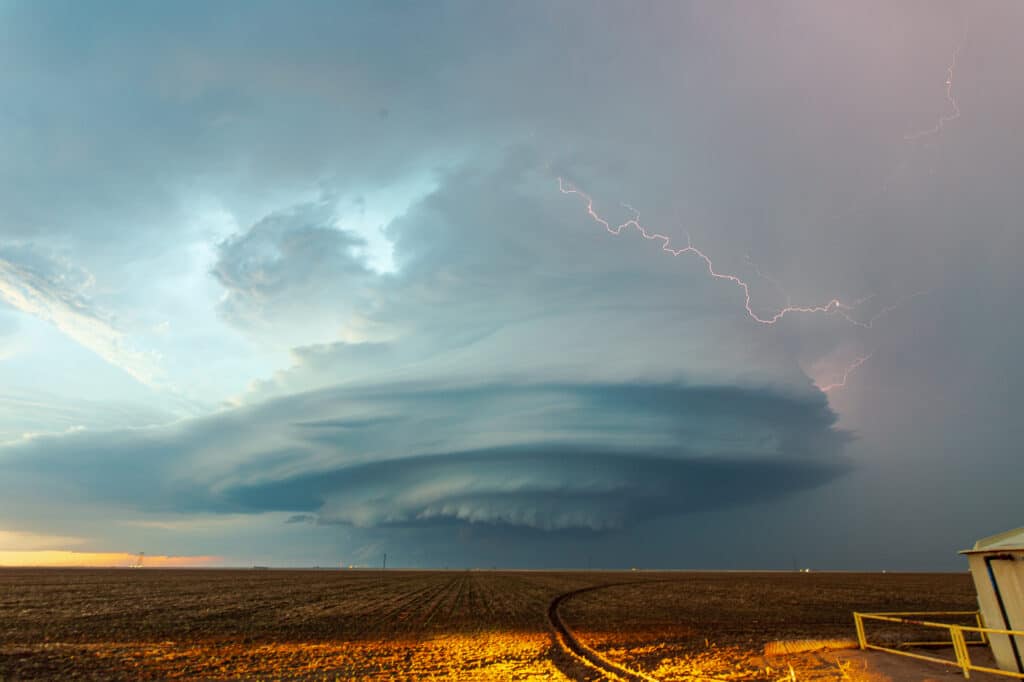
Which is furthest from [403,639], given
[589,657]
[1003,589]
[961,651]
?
[1003,589]

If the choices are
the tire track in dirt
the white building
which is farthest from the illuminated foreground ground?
the white building

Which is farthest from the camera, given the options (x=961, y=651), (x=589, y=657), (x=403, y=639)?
(x=403, y=639)

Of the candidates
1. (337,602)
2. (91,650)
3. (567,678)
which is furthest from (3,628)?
(567,678)

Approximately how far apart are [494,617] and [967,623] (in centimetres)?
3231

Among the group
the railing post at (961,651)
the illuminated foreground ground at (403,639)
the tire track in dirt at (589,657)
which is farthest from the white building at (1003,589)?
the tire track in dirt at (589,657)

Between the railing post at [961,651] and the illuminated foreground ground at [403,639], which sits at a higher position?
the railing post at [961,651]

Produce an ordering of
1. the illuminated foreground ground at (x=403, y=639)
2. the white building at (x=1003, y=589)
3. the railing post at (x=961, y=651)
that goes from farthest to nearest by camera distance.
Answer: the illuminated foreground ground at (x=403, y=639), the white building at (x=1003, y=589), the railing post at (x=961, y=651)

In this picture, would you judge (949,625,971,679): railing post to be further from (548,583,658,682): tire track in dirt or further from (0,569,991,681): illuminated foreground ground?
(548,583,658,682): tire track in dirt

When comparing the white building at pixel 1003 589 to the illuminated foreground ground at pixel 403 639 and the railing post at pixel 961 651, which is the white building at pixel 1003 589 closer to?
the railing post at pixel 961 651

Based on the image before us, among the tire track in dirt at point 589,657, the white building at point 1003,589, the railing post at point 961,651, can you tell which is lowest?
the tire track in dirt at point 589,657

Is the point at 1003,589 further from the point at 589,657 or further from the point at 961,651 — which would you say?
the point at 589,657

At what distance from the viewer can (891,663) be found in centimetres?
2011

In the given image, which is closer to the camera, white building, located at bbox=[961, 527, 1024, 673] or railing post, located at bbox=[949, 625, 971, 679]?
railing post, located at bbox=[949, 625, 971, 679]

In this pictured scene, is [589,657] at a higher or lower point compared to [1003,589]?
lower
